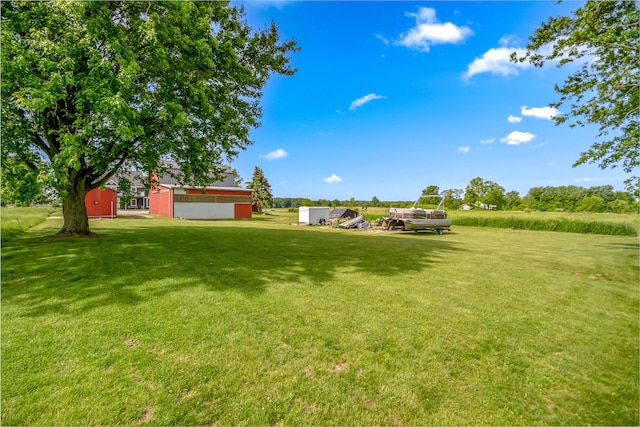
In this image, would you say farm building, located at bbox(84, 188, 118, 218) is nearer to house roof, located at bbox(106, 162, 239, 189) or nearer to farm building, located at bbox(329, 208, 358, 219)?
house roof, located at bbox(106, 162, 239, 189)

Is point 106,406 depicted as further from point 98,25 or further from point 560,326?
point 98,25

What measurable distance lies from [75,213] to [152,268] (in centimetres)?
745

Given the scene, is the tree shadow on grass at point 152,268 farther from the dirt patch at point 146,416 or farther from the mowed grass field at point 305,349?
the dirt patch at point 146,416

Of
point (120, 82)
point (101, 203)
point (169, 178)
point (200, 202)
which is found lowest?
point (101, 203)

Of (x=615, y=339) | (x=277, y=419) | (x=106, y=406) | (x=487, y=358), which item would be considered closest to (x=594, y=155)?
(x=615, y=339)

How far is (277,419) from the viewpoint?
2.43 meters

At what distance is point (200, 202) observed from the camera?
3180 cm

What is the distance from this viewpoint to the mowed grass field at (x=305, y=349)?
2.56 metres

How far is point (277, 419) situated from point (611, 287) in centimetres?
892

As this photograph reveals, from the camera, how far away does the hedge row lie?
23.2 metres

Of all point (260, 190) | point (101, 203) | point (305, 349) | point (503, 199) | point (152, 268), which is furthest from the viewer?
point (503, 199)

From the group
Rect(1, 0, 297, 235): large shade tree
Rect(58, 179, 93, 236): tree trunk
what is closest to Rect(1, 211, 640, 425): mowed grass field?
Rect(1, 0, 297, 235): large shade tree

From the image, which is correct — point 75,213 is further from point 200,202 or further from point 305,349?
point 200,202

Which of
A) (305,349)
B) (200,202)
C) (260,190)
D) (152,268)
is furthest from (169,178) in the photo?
(305,349)
